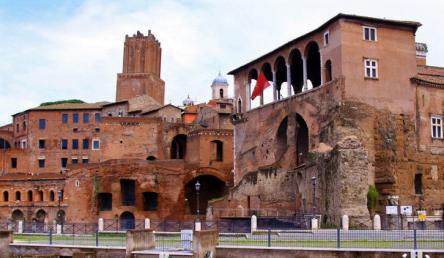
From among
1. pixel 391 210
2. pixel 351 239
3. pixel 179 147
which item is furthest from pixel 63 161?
pixel 351 239

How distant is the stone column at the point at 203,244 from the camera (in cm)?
2569

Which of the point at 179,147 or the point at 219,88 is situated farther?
the point at 219,88

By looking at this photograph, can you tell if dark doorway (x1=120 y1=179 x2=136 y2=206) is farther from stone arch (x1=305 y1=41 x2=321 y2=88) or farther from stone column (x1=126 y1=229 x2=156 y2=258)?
stone column (x1=126 y1=229 x2=156 y2=258)

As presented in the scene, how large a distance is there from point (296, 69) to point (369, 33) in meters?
12.7

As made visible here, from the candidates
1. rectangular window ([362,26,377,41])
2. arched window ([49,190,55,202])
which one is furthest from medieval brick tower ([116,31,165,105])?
rectangular window ([362,26,377,41])

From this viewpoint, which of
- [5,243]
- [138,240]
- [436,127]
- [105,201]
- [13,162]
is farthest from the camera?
[13,162]

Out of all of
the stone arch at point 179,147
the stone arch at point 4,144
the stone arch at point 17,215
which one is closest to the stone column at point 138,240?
the stone arch at point 179,147

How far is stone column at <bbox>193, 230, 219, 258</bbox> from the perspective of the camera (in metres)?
25.7

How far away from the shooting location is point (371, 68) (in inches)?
1716

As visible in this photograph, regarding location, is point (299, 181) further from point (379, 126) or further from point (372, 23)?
point (372, 23)

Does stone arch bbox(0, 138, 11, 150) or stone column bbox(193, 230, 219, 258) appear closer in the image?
stone column bbox(193, 230, 219, 258)

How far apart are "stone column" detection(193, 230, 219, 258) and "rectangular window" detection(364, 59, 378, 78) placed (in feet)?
69.2

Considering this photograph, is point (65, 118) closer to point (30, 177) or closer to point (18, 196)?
point (30, 177)

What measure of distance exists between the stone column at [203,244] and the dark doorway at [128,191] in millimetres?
38029
